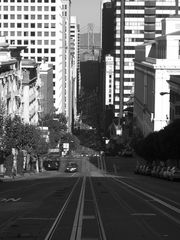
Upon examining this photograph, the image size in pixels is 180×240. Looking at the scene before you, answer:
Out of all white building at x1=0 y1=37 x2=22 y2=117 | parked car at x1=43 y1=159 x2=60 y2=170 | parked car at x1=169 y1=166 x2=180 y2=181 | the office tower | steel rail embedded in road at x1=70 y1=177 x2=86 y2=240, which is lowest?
steel rail embedded in road at x1=70 y1=177 x2=86 y2=240

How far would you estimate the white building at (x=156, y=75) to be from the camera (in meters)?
144

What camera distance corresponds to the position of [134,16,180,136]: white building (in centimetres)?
14362

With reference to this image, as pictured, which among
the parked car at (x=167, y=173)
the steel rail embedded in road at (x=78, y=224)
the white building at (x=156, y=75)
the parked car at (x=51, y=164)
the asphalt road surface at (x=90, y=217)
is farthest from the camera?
the white building at (x=156, y=75)

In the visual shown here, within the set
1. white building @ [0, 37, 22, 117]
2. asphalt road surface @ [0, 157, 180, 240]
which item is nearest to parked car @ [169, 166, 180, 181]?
asphalt road surface @ [0, 157, 180, 240]

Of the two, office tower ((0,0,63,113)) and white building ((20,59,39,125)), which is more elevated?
office tower ((0,0,63,113))

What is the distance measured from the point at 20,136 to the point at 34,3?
112m

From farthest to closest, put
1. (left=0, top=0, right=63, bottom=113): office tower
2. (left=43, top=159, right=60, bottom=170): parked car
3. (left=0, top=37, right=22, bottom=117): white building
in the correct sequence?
(left=0, top=0, right=63, bottom=113): office tower < (left=43, top=159, right=60, bottom=170): parked car < (left=0, top=37, right=22, bottom=117): white building

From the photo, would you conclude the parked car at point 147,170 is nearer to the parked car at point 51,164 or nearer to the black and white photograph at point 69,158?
the black and white photograph at point 69,158

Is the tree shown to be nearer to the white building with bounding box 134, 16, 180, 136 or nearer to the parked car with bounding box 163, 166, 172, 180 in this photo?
the white building with bounding box 134, 16, 180, 136

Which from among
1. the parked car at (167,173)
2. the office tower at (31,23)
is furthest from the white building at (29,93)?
the parked car at (167,173)

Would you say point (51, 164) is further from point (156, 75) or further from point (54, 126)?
point (156, 75)

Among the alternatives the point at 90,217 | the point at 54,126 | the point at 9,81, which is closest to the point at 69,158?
the point at 54,126

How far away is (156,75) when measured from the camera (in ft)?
484

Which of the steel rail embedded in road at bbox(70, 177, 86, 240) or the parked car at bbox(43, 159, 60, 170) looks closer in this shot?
the steel rail embedded in road at bbox(70, 177, 86, 240)
